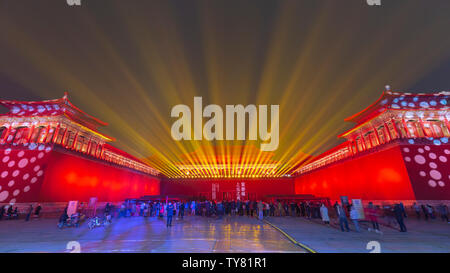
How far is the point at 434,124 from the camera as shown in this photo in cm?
1633

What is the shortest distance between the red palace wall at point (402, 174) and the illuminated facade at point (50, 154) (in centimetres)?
2966

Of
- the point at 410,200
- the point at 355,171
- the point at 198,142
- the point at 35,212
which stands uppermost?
the point at 198,142

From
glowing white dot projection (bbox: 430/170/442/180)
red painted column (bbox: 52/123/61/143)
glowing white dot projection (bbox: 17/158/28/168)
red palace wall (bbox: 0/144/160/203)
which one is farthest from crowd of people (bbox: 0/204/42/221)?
glowing white dot projection (bbox: 430/170/442/180)

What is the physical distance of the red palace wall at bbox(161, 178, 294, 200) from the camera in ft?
114

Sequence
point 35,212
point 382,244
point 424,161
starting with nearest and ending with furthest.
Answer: point 382,244, point 35,212, point 424,161

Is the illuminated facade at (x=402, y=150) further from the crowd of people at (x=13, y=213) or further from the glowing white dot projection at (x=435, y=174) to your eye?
the crowd of people at (x=13, y=213)

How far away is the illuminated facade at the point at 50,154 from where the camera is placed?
15.1 metres

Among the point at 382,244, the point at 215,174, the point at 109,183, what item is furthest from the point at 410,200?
the point at 109,183

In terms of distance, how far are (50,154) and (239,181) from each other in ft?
→ 93.2

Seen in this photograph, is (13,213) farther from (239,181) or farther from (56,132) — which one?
(239,181)

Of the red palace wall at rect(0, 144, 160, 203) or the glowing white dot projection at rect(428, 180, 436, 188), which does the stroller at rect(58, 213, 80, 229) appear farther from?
the glowing white dot projection at rect(428, 180, 436, 188)
